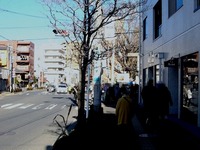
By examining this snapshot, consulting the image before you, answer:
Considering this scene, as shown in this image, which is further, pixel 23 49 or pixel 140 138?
pixel 23 49

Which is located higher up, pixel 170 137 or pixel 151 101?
pixel 151 101

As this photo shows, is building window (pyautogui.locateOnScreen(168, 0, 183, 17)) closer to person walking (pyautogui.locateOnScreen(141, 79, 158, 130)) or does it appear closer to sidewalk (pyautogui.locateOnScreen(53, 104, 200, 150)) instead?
sidewalk (pyautogui.locateOnScreen(53, 104, 200, 150))

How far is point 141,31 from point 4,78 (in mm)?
56911

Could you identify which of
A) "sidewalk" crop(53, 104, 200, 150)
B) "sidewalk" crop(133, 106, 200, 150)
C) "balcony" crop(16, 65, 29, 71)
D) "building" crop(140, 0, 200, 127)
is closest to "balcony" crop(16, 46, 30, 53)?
"balcony" crop(16, 65, 29, 71)


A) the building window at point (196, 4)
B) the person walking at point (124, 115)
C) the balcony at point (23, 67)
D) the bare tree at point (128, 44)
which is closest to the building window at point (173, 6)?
the building window at point (196, 4)

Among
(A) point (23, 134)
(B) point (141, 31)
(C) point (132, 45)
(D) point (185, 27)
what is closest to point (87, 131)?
(A) point (23, 134)

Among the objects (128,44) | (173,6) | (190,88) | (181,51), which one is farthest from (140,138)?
(128,44)

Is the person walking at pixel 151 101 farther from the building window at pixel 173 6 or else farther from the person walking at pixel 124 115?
the building window at pixel 173 6

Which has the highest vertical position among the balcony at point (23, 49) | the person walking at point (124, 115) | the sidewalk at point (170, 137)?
the balcony at point (23, 49)

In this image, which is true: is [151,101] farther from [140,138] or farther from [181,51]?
[181,51]

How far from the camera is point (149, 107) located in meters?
12.0

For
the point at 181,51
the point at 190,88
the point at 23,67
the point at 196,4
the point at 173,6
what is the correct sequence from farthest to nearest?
the point at 23,67, the point at 173,6, the point at 181,51, the point at 190,88, the point at 196,4

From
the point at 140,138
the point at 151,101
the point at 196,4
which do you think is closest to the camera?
the point at 140,138

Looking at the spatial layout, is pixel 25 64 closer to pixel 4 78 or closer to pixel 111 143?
pixel 4 78
